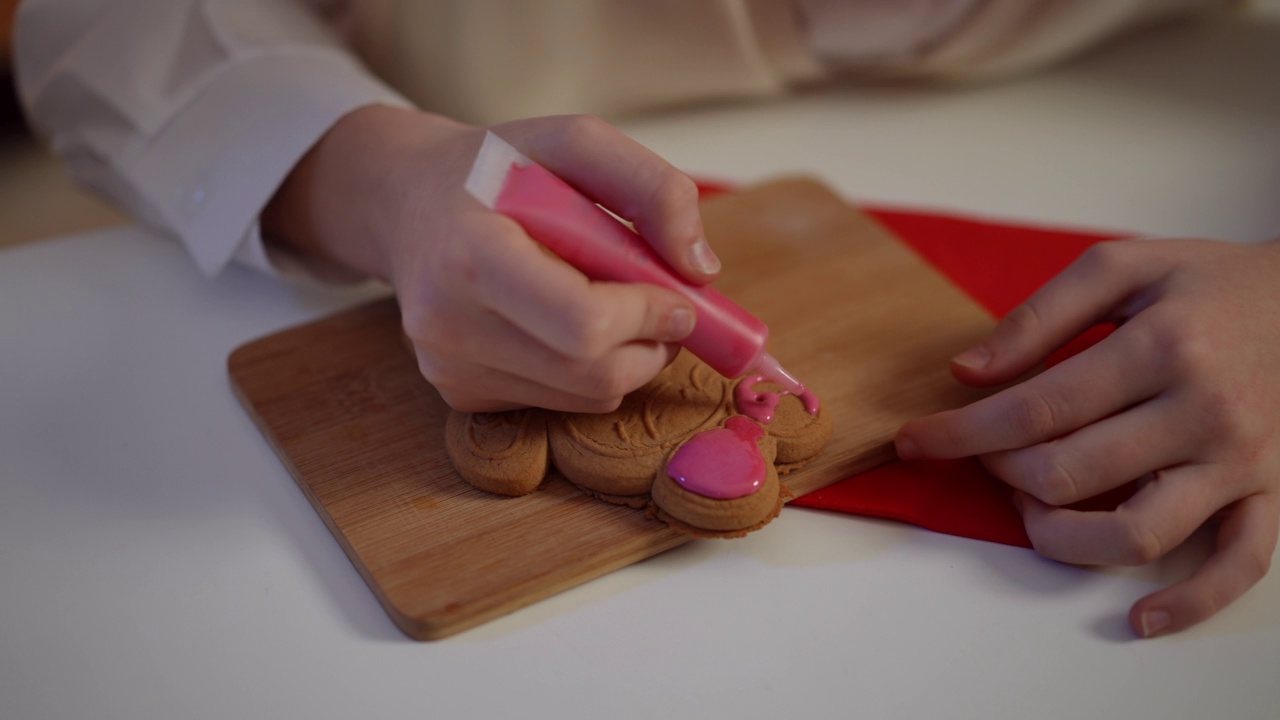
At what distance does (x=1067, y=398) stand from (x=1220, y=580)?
160 mm

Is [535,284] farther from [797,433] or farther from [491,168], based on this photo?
[797,433]

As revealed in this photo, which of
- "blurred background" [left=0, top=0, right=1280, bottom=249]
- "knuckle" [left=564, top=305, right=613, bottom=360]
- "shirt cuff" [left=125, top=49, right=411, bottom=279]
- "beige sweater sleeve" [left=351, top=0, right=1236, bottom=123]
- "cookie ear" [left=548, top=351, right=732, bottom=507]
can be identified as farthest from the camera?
"blurred background" [left=0, top=0, right=1280, bottom=249]

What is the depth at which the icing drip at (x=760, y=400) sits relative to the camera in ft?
2.69

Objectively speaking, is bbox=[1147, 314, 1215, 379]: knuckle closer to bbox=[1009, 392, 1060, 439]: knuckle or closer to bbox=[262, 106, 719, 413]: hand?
bbox=[1009, 392, 1060, 439]: knuckle

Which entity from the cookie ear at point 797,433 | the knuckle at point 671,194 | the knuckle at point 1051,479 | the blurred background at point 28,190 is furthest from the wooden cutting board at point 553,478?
the blurred background at point 28,190

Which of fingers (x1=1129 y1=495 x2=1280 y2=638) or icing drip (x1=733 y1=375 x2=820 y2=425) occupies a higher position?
fingers (x1=1129 y1=495 x2=1280 y2=638)

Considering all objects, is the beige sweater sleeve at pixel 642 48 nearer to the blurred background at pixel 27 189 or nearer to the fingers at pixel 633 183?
the fingers at pixel 633 183

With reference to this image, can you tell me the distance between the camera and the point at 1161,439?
747 mm

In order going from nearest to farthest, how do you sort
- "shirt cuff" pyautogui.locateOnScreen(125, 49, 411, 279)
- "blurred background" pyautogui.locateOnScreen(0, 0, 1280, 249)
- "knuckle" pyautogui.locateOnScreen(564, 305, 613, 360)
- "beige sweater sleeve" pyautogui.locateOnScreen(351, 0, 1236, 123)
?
"knuckle" pyautogui.locateOnScreen(564, 305, 613, 360), "shirt cuff" pyautogui.locateOnScreen(125, 49, 411, 279), "beige sweater sleeve" pyautogui.locateOnScreen(351, 0, 1236, 123), "blurred background" pyautogui.locateOnScreen(0, 0, 1280, 249)

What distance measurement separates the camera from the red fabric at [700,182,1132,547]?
80 centimetres

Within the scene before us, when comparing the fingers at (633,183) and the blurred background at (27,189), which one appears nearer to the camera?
the fingers at (633,183)

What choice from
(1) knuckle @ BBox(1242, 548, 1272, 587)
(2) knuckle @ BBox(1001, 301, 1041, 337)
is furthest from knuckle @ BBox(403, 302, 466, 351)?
(1) knuckle @ BBox(1242, 548, 1272, 587)

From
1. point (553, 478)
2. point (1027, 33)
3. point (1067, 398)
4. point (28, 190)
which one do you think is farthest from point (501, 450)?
point (28, 190)

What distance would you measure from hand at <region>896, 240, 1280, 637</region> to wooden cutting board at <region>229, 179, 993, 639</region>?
11 centimetres
